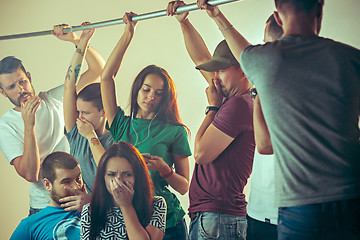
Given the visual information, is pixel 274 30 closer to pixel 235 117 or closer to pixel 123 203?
pixel 235 117

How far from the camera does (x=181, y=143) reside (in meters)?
1.96

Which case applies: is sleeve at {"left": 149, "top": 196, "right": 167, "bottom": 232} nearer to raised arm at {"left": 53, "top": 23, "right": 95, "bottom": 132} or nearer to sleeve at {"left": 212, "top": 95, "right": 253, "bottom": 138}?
sleeve at {"left": 212, "top": 95, "right": 253, "bottom": 138}

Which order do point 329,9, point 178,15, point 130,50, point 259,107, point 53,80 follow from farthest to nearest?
1. point 53,80
2. point 130,50
3. point 178,15
4. point 329,9
5. point 259,107

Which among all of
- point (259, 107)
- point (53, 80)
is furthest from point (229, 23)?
point (53, 80)

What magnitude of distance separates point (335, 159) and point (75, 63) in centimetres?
155

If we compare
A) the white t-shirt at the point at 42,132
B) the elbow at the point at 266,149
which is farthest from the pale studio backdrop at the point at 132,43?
the elbow at the point at 266,149

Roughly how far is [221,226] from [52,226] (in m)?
0.89

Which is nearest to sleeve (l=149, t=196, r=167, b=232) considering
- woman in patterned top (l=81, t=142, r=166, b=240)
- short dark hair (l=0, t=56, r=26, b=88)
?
woman in patterned top (l=81, t=142, r=166, b=240)

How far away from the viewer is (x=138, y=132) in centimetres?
203

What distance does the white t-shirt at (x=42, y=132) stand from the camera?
2.41 m

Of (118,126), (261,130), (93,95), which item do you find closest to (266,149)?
(261,130)

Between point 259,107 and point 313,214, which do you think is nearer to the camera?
point 313,214

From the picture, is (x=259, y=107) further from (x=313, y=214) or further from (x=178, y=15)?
(x=178, y=15)

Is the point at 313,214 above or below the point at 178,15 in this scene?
below
